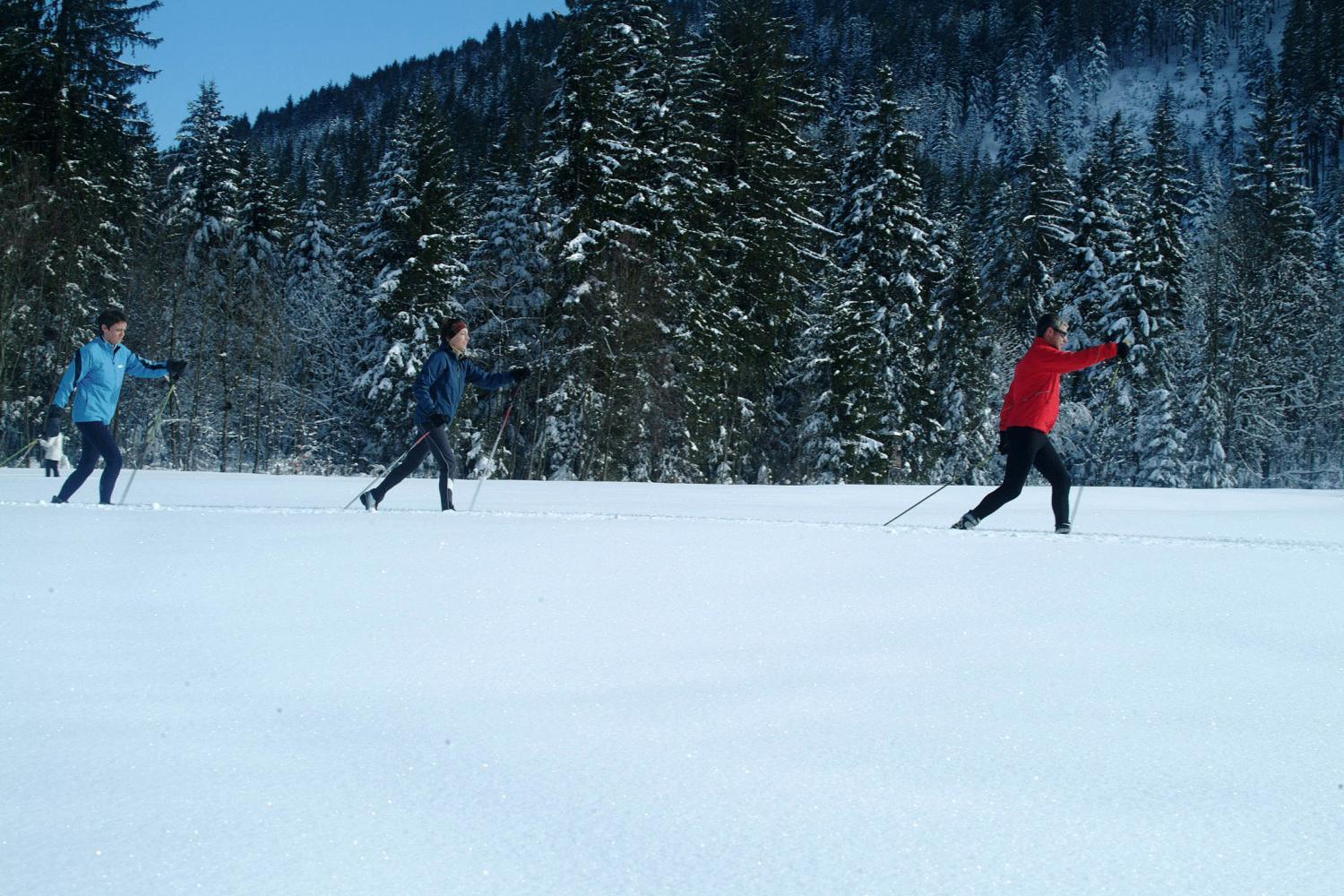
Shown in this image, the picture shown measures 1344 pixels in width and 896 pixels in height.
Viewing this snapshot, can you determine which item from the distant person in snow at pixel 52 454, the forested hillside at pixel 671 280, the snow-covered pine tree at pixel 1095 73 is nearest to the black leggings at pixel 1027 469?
the distant person in snow at pixel 52 454

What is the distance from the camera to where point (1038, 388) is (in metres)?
7.97

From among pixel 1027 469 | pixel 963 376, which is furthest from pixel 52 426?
pixel 963 376

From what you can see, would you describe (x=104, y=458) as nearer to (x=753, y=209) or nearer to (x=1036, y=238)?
(x=753, y=209)

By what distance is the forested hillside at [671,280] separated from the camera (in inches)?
1021

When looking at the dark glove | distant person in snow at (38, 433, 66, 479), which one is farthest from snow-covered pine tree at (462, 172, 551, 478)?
the dark glove

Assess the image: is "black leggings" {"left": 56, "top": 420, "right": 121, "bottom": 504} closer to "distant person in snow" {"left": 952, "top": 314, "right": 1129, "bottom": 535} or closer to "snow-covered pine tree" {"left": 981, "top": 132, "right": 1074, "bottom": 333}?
"distant person in snow" {"left": 952, "top": 314, "right": 1129, "bottom": 535}

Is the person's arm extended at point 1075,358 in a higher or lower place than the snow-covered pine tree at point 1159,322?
lower

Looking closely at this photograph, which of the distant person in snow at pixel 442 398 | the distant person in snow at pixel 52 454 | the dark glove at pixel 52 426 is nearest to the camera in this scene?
the distant person in snow at pixel 442 398

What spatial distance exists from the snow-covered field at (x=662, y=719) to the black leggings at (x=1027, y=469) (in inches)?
73.0

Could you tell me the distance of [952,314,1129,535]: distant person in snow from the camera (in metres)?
7.92

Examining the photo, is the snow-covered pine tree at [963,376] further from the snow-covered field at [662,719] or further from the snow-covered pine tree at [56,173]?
the snow-covered field at [662,719]

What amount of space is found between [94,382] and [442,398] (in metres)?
3.50

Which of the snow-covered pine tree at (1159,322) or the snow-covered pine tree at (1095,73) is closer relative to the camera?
the snow-covered pine tree at (1159,322)

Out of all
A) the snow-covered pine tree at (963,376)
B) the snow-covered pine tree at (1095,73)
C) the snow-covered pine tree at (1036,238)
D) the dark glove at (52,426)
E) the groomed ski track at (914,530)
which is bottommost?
the groomed ski track at (914,530)
